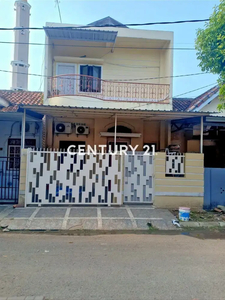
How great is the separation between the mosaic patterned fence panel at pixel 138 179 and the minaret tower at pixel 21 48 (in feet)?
47.6

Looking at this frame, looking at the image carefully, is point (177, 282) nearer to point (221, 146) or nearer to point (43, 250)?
point (43, 250)

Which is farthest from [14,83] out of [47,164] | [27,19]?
[47,164]

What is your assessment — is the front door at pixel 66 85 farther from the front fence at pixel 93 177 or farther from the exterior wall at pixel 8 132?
the front fence at pixel 93 177

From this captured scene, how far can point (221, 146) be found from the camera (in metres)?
11.4

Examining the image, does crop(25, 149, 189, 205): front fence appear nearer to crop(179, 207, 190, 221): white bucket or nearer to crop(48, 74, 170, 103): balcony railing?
crop(179, 207, 190, 221): white bucket

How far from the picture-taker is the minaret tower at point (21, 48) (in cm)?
1844

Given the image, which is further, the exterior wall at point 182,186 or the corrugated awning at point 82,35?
the corrugated awning at point 82,35

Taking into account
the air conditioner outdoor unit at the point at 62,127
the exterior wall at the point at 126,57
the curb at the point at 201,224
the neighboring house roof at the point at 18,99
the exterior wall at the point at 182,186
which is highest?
the exterior wall at the point at 126,57

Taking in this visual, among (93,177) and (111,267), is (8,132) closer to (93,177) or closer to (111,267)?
(93,177)

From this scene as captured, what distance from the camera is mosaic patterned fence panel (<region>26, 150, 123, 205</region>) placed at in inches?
281

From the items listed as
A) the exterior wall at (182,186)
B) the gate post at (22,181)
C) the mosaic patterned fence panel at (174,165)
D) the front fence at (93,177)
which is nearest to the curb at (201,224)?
the exterior wall at (182,186)

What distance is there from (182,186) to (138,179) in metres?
1.51

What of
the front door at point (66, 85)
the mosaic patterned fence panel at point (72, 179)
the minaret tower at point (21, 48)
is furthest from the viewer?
the minaret tower at point (21, 48)

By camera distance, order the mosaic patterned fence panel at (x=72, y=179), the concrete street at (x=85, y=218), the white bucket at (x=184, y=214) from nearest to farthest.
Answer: the concrete street at (x=85, y=218)
the white bucket at (x=184, y=214)
the mosaic patterned fence panel at (x=72, y=179)
